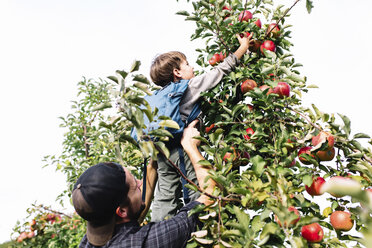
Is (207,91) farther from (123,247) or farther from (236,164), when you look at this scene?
(123,247)

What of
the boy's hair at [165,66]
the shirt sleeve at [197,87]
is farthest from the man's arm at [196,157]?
the boy's hair at [165,66]

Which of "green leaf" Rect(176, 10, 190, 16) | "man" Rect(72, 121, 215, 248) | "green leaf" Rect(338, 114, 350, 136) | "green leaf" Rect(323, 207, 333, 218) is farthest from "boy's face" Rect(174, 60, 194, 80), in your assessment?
"green leaf" Rect(323, 207, 333, 218)

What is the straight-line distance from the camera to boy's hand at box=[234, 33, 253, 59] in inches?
86.4

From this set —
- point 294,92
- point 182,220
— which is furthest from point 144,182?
point 294,92

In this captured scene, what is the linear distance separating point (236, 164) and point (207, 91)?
574mm

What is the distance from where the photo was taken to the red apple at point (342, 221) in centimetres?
161

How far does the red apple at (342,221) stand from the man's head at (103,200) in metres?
1.12

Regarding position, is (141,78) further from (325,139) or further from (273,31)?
(273,31)

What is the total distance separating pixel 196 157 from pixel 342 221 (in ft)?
2.88

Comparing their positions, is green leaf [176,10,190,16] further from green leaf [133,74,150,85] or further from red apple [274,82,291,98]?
green leaf [133,74,150,85]

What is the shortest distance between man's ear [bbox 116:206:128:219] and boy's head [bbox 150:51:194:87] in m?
1.18

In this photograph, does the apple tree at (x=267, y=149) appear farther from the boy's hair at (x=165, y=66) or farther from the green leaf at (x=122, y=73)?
the green leaf at (x=122, y=73)

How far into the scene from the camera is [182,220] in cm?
157

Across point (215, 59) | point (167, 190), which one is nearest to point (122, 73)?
point (167, 190)
